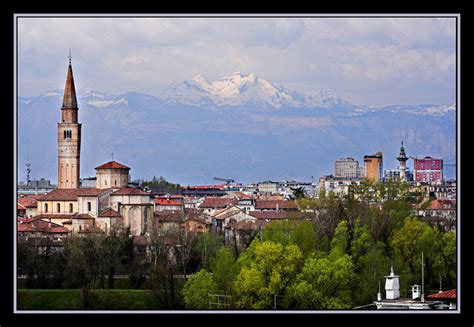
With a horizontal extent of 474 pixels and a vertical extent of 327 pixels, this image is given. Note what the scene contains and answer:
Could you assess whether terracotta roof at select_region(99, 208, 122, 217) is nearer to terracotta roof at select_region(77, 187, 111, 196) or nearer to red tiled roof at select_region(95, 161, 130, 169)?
terracotta roof at select_region(77, 187, 111, 196)

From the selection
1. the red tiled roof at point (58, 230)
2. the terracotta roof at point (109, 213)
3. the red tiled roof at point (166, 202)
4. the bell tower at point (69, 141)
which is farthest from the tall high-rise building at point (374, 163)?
the red tiled roof at point (58, 230)

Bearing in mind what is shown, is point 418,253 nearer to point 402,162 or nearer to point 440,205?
point 440,205

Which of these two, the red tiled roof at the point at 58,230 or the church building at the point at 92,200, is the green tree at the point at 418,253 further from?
the church building at the point at 92,200

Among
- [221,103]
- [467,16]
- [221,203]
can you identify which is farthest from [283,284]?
[221,103]

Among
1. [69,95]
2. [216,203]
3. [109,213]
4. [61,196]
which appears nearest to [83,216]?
[109,213]

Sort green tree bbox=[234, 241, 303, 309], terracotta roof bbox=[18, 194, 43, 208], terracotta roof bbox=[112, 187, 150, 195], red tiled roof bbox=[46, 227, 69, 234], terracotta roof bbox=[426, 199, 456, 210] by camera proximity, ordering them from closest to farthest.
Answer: green tree bbox=[234, 241, 303, 309], terracotta roof bbox=[426, 199, 456, 210], red tiled roof bbox=[46, 227, 69, 234], terracotta roof bbox=[112, 187, 150, 195], terracotta roof bbox=[18, 194, 43, 208]

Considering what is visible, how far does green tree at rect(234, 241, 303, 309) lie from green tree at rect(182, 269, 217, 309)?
0.51 m

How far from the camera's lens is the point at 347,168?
4019 cm

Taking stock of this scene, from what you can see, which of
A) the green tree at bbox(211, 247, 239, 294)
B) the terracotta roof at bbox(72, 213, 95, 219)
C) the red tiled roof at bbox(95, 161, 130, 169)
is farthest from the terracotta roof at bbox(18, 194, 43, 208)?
the green tree at bbox(211, 247, 239, 294)

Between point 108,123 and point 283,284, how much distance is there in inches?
830

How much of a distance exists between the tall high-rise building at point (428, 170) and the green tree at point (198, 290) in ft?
66.7

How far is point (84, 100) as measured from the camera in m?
33.2

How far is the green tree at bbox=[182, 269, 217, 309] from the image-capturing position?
14539mm
